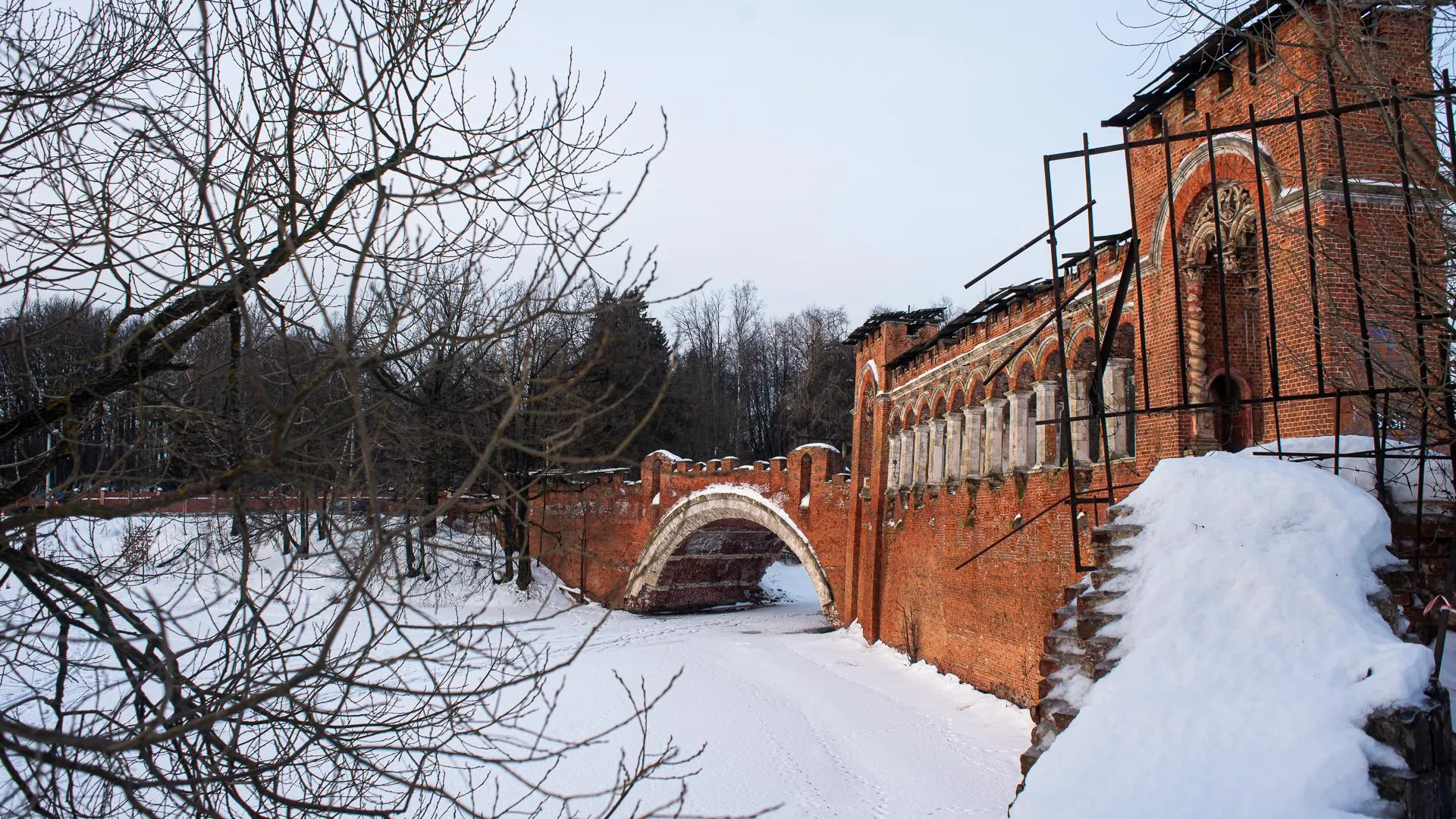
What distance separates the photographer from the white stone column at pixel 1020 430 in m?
12.8

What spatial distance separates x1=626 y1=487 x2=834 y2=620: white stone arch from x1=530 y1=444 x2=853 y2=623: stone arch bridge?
23 mm

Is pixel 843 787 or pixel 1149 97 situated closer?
pixel 1149 97

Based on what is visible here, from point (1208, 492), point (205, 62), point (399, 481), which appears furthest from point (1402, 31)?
point (205, 62)

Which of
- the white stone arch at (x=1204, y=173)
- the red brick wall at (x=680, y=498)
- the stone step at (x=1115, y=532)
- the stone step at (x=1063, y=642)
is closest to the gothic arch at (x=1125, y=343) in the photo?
the white stone arch at (x=1204, y=173)

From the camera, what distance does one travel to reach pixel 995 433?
13797 millimetres

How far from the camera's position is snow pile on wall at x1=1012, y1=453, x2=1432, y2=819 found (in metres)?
3.97

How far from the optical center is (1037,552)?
12008mm

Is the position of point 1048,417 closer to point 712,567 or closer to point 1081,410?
point 1081,410

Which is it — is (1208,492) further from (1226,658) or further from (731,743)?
(731,743)

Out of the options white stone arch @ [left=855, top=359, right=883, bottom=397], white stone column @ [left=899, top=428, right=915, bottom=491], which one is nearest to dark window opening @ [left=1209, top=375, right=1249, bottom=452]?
white stone column @ [left=899, top=428, right=915, bottom=491]

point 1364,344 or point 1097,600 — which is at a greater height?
point 1364,344

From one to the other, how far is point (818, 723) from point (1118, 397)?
5.62m

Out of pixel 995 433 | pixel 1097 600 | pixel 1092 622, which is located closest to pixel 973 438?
pixel 995 433

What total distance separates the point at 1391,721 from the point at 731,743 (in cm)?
884
